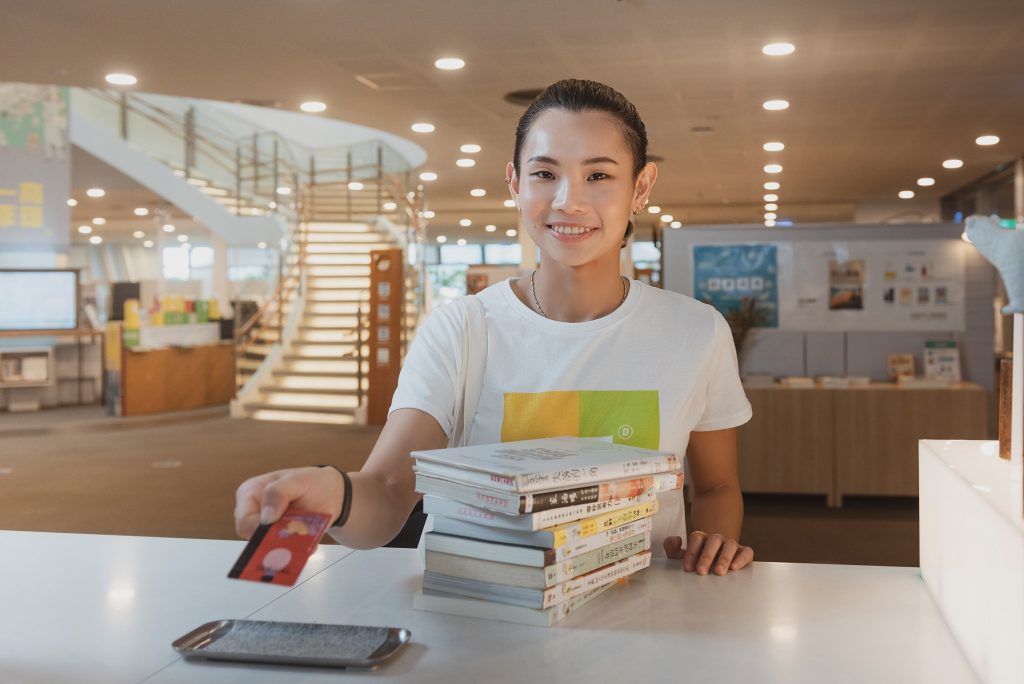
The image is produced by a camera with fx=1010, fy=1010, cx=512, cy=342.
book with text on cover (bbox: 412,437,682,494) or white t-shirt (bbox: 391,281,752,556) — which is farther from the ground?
white t-shirt (bbox: 391,281,752,556)

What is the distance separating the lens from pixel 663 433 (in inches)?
66.7

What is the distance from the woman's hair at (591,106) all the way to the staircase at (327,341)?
377 inches

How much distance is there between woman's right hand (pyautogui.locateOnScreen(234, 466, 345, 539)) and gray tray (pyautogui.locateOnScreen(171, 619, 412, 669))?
0.13 metres

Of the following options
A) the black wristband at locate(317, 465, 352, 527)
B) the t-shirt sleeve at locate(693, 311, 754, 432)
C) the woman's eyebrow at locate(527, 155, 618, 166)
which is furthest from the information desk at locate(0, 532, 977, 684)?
the woman's eyebrow at locate(527, 155, 618, 166)

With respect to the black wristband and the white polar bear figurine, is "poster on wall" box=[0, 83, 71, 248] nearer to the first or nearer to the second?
the black wristband

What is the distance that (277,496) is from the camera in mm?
1105

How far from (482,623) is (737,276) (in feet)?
19.5

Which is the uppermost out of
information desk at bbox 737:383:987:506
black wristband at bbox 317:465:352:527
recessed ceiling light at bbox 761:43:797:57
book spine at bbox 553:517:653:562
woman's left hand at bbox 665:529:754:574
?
recessed ceiling light at bbox 761:43:797:57

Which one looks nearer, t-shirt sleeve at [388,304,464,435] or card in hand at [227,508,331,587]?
card in hand at [227,508,331,587]

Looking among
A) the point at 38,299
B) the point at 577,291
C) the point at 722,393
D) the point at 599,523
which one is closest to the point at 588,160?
the point at 577,291

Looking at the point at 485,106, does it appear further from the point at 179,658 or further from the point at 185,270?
the point at 185,270

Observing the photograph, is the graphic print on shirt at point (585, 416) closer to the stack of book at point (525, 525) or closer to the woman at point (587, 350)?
the woman at point (587, 350)

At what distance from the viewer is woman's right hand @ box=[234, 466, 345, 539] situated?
1.10 m

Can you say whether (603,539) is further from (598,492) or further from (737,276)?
(737,276)
